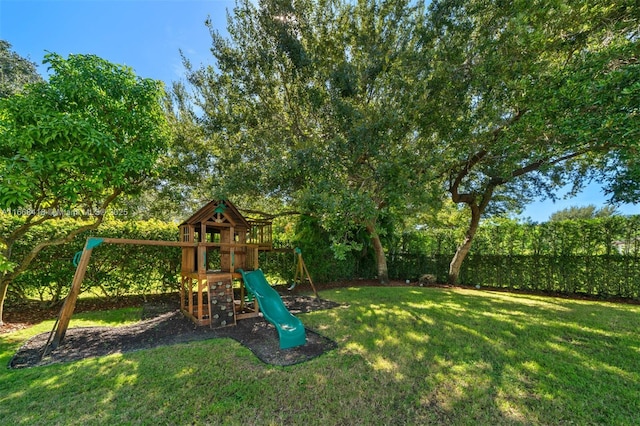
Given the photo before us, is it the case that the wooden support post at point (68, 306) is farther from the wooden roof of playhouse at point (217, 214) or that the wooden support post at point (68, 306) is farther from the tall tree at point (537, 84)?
the tall tree at point (537, 84)

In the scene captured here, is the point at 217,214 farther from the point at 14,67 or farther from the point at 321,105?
the point at 14,67

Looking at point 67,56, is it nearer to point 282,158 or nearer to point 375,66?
point 282,158

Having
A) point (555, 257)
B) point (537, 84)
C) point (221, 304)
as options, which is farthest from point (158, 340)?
point (555, 257)

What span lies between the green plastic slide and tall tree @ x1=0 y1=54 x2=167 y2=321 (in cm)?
325

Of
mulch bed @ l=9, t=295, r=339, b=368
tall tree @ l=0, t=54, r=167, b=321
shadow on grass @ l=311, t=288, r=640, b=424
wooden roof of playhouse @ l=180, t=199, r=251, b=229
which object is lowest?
shadow on grass @ l=311, t=288, r=640, b=424

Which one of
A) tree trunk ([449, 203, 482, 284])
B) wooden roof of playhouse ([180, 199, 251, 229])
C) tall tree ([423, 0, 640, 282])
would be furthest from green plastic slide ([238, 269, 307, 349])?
tree trunk ([449, 203, 482, 284])

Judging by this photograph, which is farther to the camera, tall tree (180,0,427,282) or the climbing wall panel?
tall tree (180,0,427,282)

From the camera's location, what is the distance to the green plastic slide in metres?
4.16

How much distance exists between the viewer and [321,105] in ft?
23.2

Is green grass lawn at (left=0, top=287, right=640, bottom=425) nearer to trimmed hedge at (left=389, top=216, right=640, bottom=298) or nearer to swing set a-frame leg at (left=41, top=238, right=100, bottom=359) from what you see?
swing set a-frame leg at (left=41, top=238, right=100, bottom=359)

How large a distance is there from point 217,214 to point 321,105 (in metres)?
4.03

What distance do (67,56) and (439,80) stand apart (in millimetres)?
7856


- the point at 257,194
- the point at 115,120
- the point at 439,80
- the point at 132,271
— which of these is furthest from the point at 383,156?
the point at 132,271

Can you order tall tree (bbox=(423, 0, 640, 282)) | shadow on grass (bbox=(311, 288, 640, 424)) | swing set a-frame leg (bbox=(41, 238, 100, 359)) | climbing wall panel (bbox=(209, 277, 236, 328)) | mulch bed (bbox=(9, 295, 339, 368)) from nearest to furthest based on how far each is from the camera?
1. shadow on grass (bbox=(311, 288, 640, 424))
2. mulch bed (bbox=(9, 295, 339, 368))
3. swing set a-frame leg (bbox=(41, 238, 100, 359))
4. tall tree (bbox=(423, 0, 640, 282))
5. climbing wall panel (bbox=(209, 277, 236, 328))
